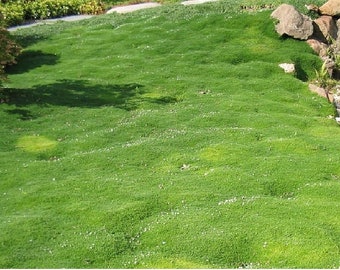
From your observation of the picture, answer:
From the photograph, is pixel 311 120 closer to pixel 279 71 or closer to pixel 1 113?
pixel 279 71

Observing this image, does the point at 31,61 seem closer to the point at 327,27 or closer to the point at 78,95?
the point at 78,95

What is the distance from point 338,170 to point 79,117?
15.9m

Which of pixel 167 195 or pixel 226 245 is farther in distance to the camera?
pixel 167 195

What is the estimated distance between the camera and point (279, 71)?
37.9 metres

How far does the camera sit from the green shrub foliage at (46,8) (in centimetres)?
5706

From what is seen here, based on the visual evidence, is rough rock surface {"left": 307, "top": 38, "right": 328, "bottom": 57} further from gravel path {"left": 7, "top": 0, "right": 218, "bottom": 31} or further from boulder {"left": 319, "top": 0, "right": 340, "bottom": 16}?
gravel path {"left": 7, "top": 0, "right": 218, "bottom": 31}

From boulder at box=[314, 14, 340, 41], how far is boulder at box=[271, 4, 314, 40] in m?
1.70

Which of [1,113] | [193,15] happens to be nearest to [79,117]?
[1,113]

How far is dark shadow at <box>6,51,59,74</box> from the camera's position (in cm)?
4144

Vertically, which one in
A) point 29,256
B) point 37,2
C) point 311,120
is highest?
point 37,2

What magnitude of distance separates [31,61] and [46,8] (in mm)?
17661

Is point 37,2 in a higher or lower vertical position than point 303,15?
higher

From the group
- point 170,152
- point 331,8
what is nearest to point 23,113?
point 170,152

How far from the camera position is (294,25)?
42.6 meters
